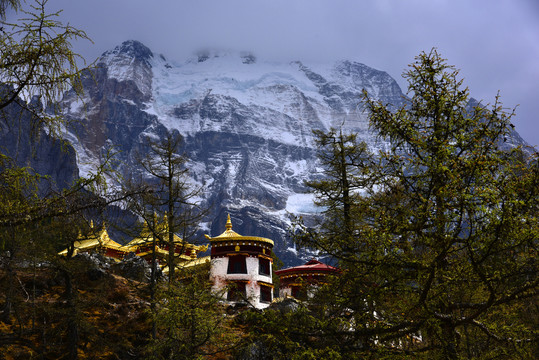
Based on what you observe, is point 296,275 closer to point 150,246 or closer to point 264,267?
point 264,267

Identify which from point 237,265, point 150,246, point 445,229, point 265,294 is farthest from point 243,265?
point 445,229

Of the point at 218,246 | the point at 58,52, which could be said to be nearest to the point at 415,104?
the point at 58,52

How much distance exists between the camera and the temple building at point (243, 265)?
30.6 metres

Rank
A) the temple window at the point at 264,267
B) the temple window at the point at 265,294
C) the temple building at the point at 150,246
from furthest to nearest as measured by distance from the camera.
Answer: the temple window at the point at 264,267 < the temple window at the point at 265,294 < the temple building at the point at 150,246

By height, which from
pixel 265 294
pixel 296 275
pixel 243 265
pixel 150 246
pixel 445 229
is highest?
pixel 243 265

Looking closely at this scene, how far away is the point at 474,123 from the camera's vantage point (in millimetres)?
7426

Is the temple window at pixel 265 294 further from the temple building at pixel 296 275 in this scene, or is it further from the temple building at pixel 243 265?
the temple building at pixel 296 275

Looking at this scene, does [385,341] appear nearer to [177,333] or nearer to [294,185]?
[177,333]

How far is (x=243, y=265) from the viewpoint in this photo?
3112 centimetres

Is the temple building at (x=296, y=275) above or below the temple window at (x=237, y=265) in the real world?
below

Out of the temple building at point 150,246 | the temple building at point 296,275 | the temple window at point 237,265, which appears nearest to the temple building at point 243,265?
the temple window at point 237,265

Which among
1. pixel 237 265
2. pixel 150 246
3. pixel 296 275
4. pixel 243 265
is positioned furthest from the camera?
pixel 237 265

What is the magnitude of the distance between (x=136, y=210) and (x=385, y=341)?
1044 centimetres

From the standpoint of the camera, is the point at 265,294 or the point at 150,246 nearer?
the point at 150,246
